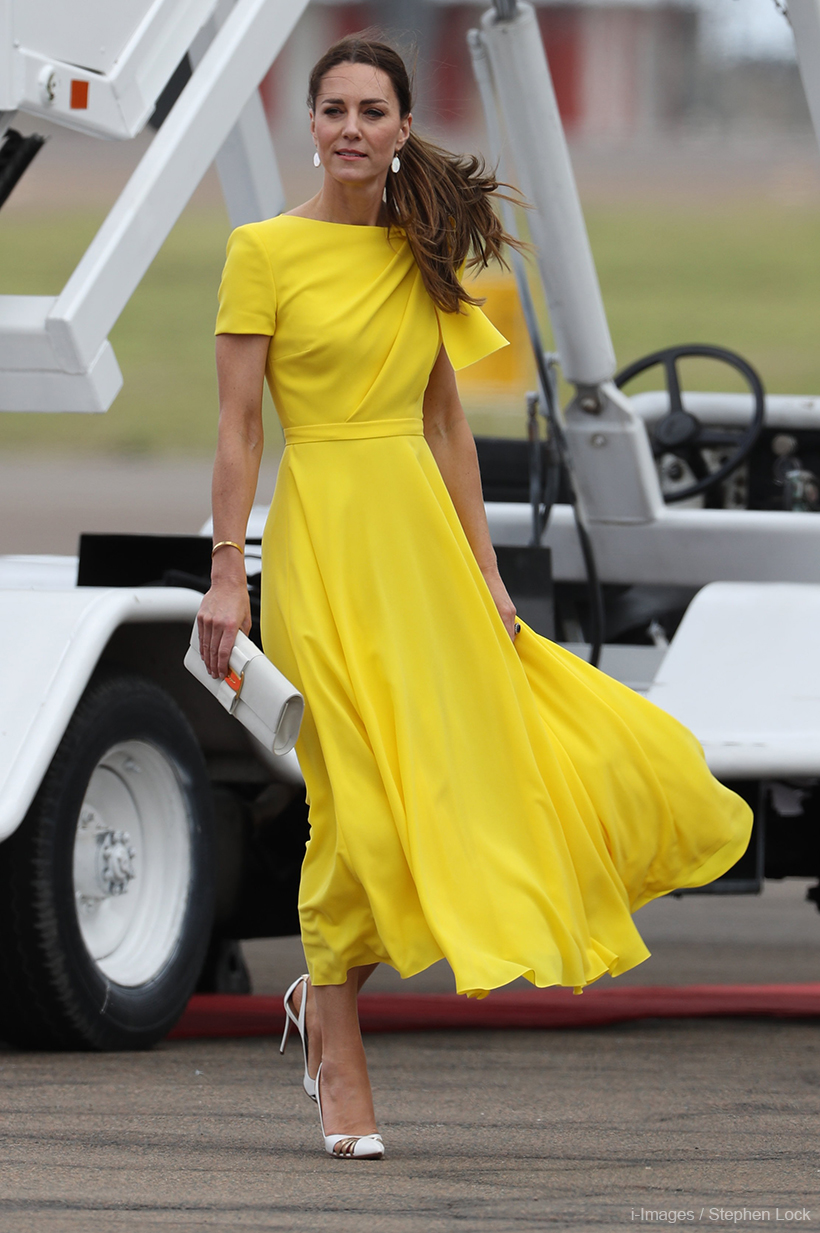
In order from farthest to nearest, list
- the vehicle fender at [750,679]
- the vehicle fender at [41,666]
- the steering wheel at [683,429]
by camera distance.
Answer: the steering wheel at [683,429], the vehicle fender at [750,679], the vehicle fender at [41,666]

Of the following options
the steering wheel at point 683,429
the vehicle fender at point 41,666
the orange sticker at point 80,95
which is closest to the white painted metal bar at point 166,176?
the orange sticker at point 80,95

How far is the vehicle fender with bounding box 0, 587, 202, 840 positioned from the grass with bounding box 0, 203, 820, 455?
18936 mm

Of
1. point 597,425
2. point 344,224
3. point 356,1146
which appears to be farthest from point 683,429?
point 356,1146

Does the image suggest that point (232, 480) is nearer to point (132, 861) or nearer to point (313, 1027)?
point (313, 1027)

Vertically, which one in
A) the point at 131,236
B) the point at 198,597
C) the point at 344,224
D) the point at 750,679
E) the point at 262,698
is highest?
the point at 131,236

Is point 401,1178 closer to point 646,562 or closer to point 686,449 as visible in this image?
point 646,562

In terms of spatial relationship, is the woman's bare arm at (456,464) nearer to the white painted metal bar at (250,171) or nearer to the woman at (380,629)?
the woman at (380,629)

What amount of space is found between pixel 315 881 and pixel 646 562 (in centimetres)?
282

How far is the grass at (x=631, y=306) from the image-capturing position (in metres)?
26.0

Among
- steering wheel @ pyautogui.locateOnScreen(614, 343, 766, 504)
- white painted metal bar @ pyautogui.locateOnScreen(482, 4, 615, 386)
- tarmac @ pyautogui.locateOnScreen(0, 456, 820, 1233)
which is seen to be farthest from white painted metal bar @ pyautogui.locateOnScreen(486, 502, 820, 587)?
tarmac @ pyautogui.locateOnScreen(0, 456, 820, 1233)

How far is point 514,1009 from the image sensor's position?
16.1 ft

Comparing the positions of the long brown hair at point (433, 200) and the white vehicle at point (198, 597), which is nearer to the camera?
the long brown hair at point (433, 200)

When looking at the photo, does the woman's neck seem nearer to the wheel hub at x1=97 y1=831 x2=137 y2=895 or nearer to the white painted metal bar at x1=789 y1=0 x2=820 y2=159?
the wheel hub at x1=97 y1=831 x2=137 y2=895

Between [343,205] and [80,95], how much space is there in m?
1.32
